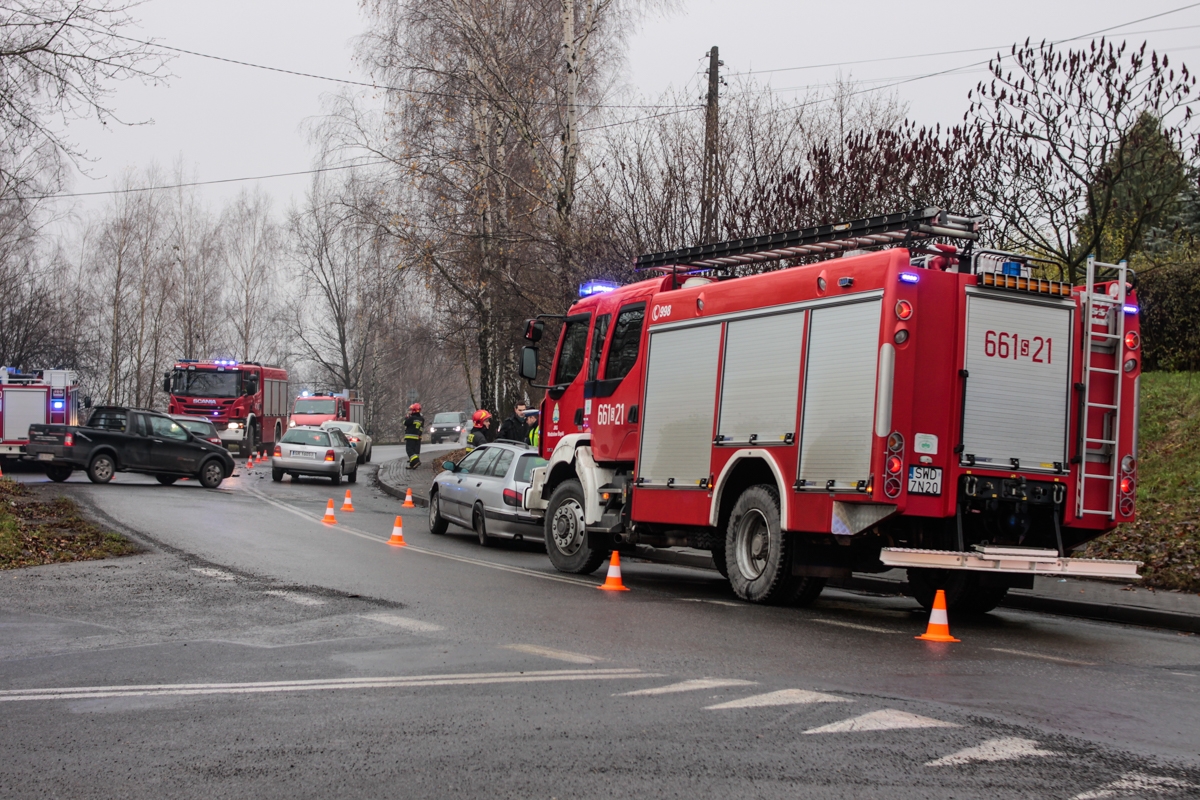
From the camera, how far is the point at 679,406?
39.8ft

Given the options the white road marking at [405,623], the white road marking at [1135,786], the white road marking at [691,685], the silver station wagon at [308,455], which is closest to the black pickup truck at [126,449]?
the silver station wagon at [308,455]

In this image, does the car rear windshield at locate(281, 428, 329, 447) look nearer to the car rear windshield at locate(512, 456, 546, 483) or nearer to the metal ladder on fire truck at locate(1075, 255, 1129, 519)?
the car rear windshield at locate(512, 456, 546, 483)

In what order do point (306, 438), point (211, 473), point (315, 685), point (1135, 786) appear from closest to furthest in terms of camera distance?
point (1135, 786) < point (315, 685) < point (211, 473) < point (306, 438)

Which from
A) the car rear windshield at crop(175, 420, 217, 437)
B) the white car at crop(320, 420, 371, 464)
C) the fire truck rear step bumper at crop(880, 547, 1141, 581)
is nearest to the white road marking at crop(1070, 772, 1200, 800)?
the fire truck rear step bumper at crop(880, 547, 1141, 581)

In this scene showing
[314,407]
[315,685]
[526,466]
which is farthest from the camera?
[314,407]

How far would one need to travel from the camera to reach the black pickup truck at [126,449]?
84.0ft

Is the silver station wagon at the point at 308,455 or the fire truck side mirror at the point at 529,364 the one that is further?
the silver station wagon at the point at 308,455

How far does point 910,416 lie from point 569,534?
17.0 feet

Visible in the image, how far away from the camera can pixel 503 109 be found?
27.4m

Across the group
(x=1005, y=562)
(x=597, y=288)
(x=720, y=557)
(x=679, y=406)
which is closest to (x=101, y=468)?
(x=597, y=288)

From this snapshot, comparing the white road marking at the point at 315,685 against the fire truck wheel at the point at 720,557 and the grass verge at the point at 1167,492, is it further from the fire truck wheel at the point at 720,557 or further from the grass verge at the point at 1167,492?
the grass verge at the point at 1167,492

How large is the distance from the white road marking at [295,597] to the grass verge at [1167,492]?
8.64m

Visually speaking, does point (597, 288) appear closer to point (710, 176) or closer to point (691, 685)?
point (710, 176)

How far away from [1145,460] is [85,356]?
54.6 m
